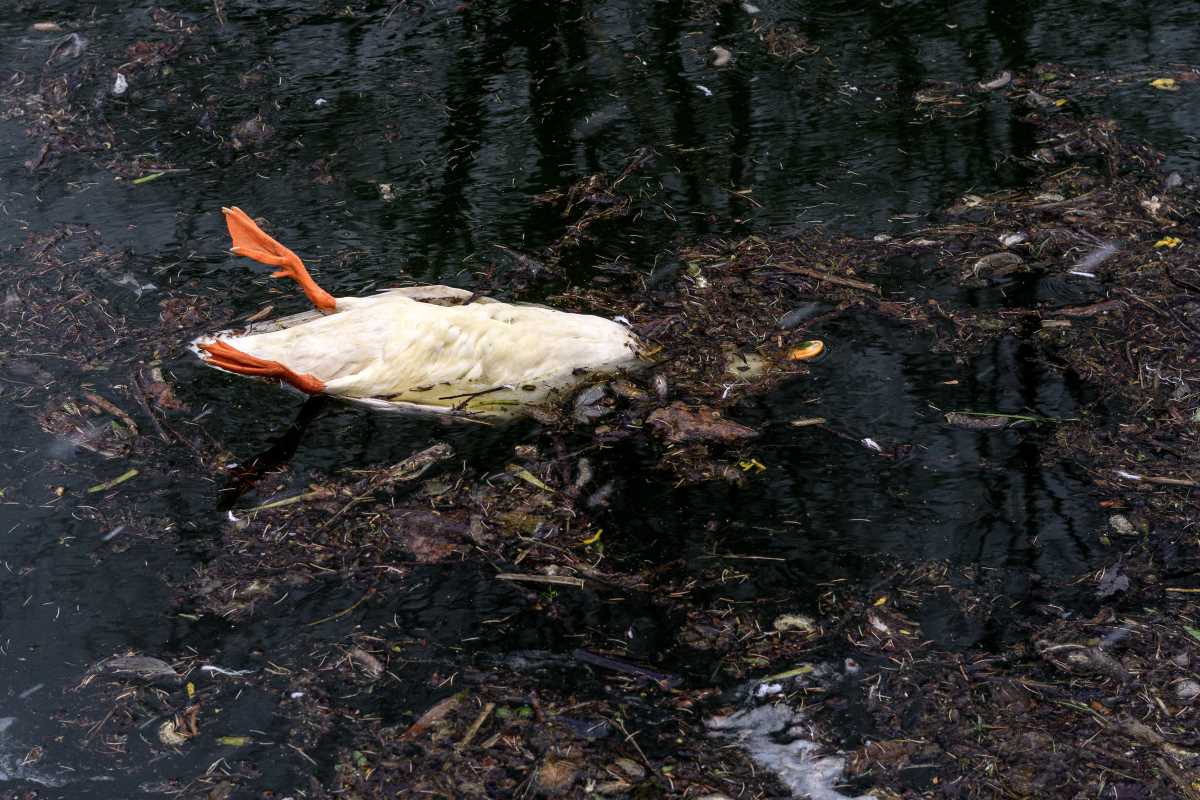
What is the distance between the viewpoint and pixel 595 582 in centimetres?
385

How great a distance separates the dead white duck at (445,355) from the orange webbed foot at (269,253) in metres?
0.05

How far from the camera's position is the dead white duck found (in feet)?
15.1

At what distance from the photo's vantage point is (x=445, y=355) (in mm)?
4602

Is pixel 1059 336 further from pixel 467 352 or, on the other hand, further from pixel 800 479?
pixel 467 352

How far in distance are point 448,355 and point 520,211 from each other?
1294 millimetres

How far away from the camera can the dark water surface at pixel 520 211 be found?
387 centimetres

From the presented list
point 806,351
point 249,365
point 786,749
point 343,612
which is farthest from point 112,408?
point 786,749

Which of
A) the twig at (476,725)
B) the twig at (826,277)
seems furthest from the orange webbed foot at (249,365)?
the twig at (826,277)

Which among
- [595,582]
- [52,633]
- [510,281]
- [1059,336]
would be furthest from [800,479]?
[52,633]

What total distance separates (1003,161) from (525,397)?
2.83m

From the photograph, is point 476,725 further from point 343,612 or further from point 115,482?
point 115,482

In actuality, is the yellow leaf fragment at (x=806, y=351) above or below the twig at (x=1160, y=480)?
above

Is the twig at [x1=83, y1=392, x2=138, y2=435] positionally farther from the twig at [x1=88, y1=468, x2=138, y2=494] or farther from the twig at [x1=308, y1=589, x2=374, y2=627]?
the twig at [x1=308, y1=589, x2=374, y2=627]

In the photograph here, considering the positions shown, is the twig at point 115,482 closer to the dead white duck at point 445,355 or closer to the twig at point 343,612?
the dead white duck at point 445,355
